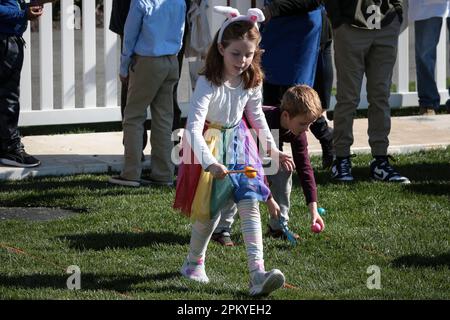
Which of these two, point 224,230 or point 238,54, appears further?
point 224,230

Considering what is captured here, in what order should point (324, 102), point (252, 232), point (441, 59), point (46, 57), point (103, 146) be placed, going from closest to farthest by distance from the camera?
point (252, 232), point (324, 102), point (103, 146), point (46, 57), point (441, 59)

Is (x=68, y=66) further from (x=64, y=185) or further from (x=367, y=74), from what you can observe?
(x=367, y=74)

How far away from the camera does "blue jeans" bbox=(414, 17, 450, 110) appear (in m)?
12.0

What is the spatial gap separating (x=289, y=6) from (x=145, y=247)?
2.27 metres

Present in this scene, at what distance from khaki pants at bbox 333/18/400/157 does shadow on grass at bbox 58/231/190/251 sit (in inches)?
85.8

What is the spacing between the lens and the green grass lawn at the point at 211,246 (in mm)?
6133

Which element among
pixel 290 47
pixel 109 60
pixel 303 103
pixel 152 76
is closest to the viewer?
pixel 303 103

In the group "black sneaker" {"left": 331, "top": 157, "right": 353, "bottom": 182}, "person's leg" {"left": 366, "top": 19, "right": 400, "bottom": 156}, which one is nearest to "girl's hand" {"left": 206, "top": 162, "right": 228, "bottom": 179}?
"black sneaker" {"left": 331, "top": 157, "right": 353, "bottom": 182}

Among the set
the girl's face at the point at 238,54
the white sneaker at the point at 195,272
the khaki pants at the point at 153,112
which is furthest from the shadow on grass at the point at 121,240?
the khaki pants at the point at 153,112

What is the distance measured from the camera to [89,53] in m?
11.0

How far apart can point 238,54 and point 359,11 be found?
9.27ft

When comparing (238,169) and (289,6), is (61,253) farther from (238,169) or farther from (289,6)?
(289,6)

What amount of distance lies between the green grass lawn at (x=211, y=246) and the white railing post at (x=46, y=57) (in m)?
2.02

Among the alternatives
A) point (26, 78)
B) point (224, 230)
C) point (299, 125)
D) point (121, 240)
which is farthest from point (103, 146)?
point (299, 125)
